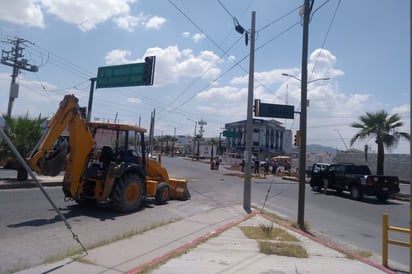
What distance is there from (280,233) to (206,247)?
98.6 inches

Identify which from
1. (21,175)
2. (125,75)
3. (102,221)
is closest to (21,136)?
(21,175)

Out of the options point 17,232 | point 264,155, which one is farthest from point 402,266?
point 264,155

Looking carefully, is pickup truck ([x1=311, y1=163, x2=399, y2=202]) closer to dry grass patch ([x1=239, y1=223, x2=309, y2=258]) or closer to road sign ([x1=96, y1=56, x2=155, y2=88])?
road sign ([x1=96, y1=56, x2=155, y2=88])

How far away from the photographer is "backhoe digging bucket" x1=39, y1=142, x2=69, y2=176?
10188 millimetres

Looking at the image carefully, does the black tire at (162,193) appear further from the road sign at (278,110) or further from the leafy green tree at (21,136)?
the road sign at (278,110)

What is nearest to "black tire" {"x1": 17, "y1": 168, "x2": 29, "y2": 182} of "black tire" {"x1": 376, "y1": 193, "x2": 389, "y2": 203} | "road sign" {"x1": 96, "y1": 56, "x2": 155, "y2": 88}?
"road sign" {"x1": 96, "y1": 56, "x2": 155, "y2": 88}

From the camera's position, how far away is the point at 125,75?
23750 millimetres

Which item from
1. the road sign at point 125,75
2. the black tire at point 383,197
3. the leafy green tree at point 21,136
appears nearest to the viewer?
the leafy green tree at point 21,136

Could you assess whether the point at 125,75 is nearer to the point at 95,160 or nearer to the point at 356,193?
the point at 95,160

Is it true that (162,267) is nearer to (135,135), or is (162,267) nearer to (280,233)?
(280,233)

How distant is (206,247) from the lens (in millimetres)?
7941

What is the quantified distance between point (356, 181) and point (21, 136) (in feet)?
56.2

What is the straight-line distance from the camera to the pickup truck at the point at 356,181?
20.8 meters

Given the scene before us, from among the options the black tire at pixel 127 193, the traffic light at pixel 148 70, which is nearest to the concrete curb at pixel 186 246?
the black tire at pixel 127 193
